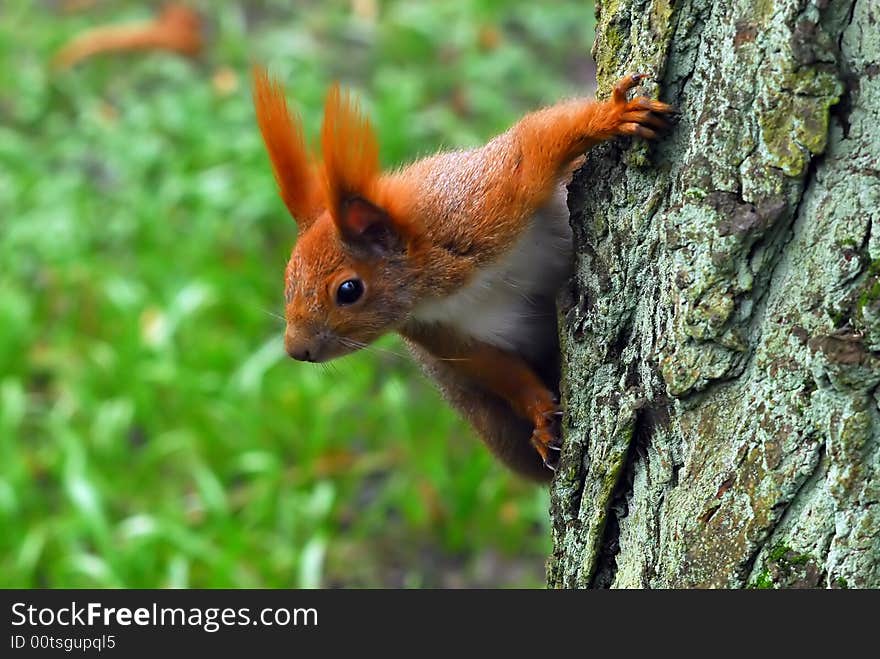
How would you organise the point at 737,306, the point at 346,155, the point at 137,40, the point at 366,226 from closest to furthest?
the point at 737,306
the point at 346,155
the point at 366,226
the point at 137,40

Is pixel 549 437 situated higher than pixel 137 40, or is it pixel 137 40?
pixel 137 40

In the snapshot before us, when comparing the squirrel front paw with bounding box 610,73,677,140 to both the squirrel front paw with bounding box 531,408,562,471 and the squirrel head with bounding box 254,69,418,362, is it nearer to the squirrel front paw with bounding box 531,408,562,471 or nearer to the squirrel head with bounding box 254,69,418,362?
the squirrel head with bounding box 254,69,418,362

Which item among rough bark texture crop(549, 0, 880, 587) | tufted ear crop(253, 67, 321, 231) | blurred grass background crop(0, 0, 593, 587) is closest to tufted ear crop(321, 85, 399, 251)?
tufted ear crop(253, 67, 321, 231)

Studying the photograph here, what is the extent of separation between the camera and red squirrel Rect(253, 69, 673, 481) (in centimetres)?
154

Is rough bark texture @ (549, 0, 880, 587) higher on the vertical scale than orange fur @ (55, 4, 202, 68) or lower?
lower

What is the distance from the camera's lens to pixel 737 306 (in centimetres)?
120

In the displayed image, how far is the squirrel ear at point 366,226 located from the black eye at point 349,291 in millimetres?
55

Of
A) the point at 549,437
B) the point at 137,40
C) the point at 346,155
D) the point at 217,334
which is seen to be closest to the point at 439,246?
the point at 346,155

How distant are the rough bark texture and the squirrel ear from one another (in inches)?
12.3

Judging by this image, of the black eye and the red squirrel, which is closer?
the red squirrel

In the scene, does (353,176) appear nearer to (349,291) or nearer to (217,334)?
(349,291)

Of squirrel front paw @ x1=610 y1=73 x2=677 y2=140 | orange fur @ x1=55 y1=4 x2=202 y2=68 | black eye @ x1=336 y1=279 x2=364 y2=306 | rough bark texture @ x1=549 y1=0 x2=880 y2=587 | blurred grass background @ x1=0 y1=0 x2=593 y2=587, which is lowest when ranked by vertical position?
rough bark texture @ x1=549 y1=0 x2=880 y2=587

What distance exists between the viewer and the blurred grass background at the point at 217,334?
9.27 ft

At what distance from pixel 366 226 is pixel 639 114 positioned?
0.48 metres
